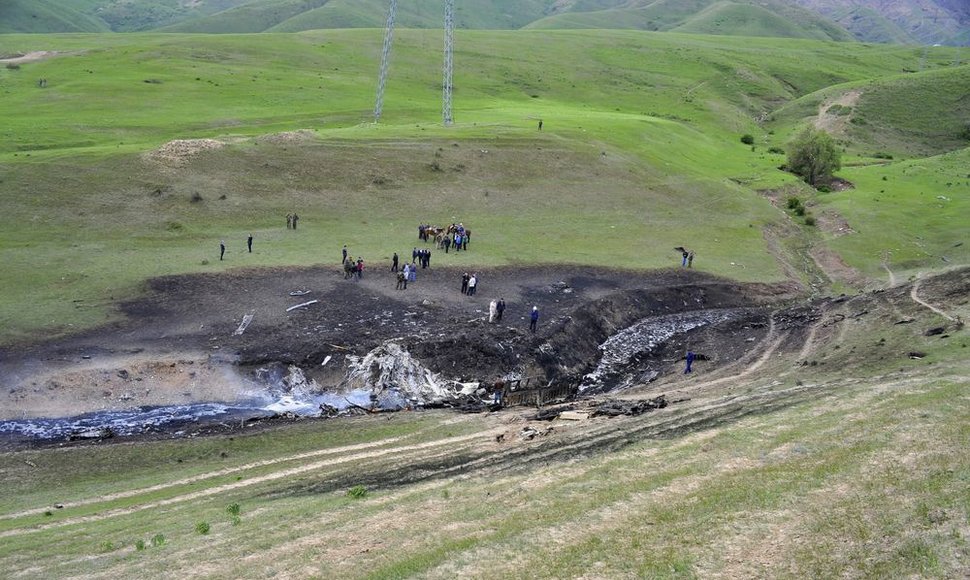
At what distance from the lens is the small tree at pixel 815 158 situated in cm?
9844

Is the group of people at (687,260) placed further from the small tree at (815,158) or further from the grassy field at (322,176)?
the small tree at (815,158)

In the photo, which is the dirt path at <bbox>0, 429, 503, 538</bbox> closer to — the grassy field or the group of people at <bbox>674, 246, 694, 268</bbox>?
the grassy field

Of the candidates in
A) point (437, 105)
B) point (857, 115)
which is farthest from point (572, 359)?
point (857, 115)

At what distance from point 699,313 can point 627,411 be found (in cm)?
2535

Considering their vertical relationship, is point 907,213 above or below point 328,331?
above

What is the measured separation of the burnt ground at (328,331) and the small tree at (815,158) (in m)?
42.6

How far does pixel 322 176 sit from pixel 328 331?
32.7 m

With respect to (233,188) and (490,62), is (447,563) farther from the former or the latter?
(490,62)

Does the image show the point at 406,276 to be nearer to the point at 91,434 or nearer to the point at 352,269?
the point at 352,269

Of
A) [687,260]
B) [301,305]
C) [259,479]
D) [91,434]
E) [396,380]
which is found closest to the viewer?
[259,479]

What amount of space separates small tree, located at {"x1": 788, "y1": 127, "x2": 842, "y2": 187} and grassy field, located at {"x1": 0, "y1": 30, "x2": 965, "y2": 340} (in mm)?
4268

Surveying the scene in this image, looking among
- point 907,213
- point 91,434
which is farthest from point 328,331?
point 907,213

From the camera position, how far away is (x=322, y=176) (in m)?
76.9

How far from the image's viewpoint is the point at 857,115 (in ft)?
458
